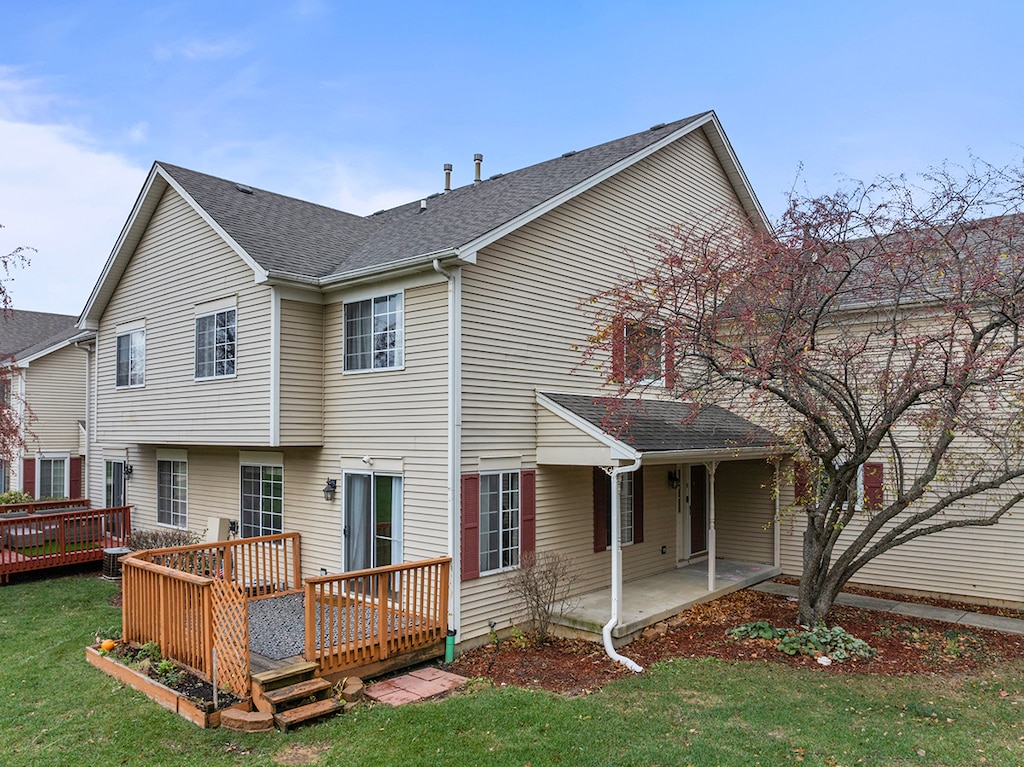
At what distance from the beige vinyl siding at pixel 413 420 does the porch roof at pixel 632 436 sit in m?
1.71

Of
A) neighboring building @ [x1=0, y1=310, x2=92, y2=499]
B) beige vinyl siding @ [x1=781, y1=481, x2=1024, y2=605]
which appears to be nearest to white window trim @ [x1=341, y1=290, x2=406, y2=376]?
beige vinyl siding @ [x1=781, y1=481, x2=1024, y2=605]

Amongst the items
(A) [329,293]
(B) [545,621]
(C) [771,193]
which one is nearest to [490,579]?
(B) [545,621]

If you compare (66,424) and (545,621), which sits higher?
(66,424)

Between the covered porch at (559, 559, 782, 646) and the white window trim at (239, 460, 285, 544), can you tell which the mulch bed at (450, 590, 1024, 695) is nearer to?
the covered porch at (559, 559, 782, 646)

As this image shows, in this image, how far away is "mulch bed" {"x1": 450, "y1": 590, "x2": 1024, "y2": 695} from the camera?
25.7ft

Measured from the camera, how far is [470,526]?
8.73 metres

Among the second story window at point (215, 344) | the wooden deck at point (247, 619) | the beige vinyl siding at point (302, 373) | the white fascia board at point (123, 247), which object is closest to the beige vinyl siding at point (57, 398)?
the white fascia board at point (123, 247)

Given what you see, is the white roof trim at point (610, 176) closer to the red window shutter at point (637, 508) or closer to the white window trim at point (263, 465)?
the red window shutter at point (637, 508)

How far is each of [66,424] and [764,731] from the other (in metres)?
25.5

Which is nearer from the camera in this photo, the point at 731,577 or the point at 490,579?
the point at 490,579

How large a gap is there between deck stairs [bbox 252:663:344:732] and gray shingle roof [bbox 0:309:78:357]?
2208 cm

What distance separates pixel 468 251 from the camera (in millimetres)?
8625

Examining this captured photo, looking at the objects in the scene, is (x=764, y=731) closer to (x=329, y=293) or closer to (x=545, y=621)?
(x=545, y=621)

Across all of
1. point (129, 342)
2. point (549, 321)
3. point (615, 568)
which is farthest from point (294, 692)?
point (129, 342)
